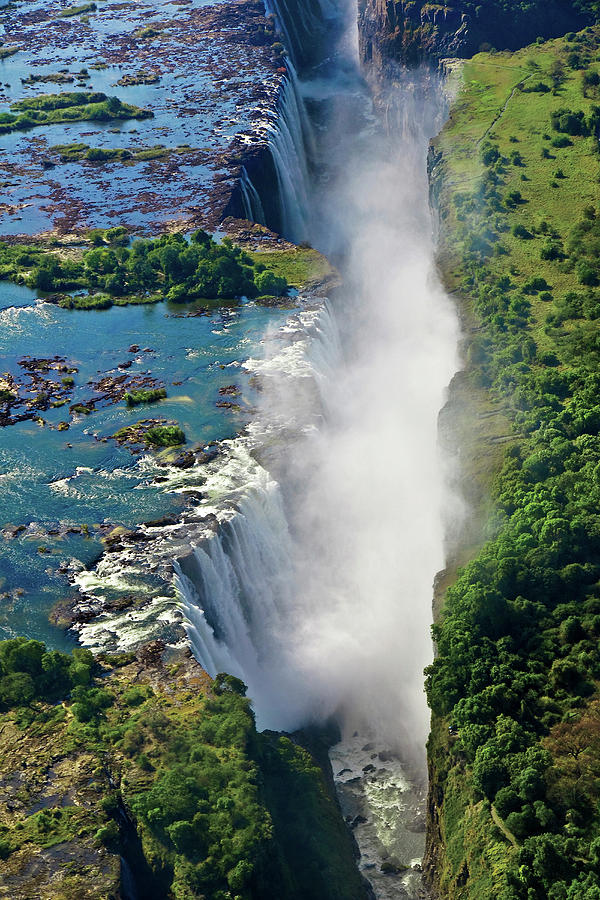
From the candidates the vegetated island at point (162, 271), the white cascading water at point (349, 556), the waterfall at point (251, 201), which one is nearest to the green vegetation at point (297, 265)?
the vegetated island at point (162, 271)

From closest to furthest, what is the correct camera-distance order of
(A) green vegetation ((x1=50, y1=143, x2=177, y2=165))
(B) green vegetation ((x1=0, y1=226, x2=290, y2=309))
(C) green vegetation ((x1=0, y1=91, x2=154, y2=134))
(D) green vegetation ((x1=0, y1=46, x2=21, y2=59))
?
(B) green vegetation ((x1=0, y1=226, x2=290, y2=309))
(A) green vegetation ((x1=50, y1=143, x2=177, y2=165))
(C) green vegetation ((x1=0, y1=91, x2=154, y2=134))
(D) green vegetation ((x1=0, y1=46, x2=21, y2=59))

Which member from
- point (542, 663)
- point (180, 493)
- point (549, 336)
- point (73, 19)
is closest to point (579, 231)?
point (549, 336)

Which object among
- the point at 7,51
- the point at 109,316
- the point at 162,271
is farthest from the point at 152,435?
the point at 7,51

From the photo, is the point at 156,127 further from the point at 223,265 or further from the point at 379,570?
the point at 379,570

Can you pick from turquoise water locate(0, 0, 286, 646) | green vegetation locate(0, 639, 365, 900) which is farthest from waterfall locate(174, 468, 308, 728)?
turquoise water locate(0, 0, 286, 646)

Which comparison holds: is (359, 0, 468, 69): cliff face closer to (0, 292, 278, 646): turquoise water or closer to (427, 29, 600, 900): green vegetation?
(427, 29, 600, 900): green vegetation
